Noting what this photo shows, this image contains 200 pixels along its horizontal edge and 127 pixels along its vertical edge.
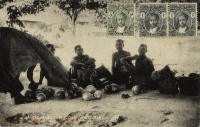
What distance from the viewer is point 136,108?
101 inches

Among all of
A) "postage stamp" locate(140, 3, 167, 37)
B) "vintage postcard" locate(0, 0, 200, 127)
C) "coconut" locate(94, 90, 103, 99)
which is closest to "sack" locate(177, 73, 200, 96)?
"vintage postcard" locate(0, 0, 200, 127)

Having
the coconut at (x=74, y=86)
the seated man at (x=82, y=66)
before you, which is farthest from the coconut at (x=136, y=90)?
the coconut at (x=74, y=86)

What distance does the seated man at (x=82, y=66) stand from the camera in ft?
8.73

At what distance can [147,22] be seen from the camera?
2.69 meters

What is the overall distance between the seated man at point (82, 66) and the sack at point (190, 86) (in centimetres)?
77

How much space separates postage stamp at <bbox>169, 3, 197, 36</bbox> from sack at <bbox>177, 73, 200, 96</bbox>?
412 mm

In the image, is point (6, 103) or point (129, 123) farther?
point (6, 103)

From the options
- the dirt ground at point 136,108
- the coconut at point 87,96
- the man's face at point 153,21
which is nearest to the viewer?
the dirt ground at point 136,108

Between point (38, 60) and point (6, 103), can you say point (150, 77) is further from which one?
point (6, 103)

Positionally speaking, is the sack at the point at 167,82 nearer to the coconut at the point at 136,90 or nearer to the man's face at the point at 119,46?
the coconut at the point at 136,90

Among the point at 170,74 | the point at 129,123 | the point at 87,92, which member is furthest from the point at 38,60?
the point at 170,74

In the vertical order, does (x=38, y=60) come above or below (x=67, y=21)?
below

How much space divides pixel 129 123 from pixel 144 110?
0.57 ft

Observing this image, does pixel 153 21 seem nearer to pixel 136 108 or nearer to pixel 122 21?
pixel 122 21
